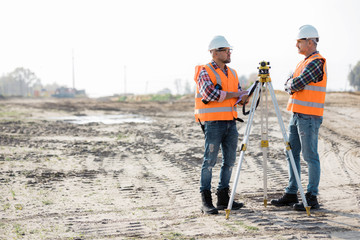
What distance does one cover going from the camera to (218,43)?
4273 millimetres

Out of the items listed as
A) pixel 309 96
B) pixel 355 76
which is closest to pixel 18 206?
pixel 309 96

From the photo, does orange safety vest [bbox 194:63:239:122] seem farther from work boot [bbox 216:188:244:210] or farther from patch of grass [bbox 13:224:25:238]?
patch of grass [bbox 13:224:25:238]

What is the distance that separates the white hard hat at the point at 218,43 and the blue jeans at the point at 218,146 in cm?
91

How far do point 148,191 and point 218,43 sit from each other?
2617 millimetres

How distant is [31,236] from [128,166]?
12.4ft

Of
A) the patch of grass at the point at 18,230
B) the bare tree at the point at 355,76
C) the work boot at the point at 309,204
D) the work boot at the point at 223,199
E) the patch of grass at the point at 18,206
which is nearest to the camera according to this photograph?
the patch of grass at the point at 18,230

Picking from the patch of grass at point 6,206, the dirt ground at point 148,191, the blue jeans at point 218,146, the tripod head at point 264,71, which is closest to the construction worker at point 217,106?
the blue jeans at point 218,146

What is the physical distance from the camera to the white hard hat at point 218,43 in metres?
4.26

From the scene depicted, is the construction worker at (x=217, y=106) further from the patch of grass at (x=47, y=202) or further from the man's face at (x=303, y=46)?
the patch of grass at (x=47, y=202)

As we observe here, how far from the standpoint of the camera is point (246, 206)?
464cm

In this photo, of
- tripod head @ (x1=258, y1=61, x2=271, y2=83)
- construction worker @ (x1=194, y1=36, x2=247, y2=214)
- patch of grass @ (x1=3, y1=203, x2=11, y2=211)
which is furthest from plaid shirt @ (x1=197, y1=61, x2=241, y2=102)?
patch of grass @ (x1=3, y1=203, x2=11, y2=211)

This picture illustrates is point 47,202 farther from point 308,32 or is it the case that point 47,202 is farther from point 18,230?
point 308,32

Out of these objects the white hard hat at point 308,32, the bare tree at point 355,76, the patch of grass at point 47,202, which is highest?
the bare tree at point 355,76

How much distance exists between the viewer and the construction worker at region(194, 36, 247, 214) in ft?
13.9
